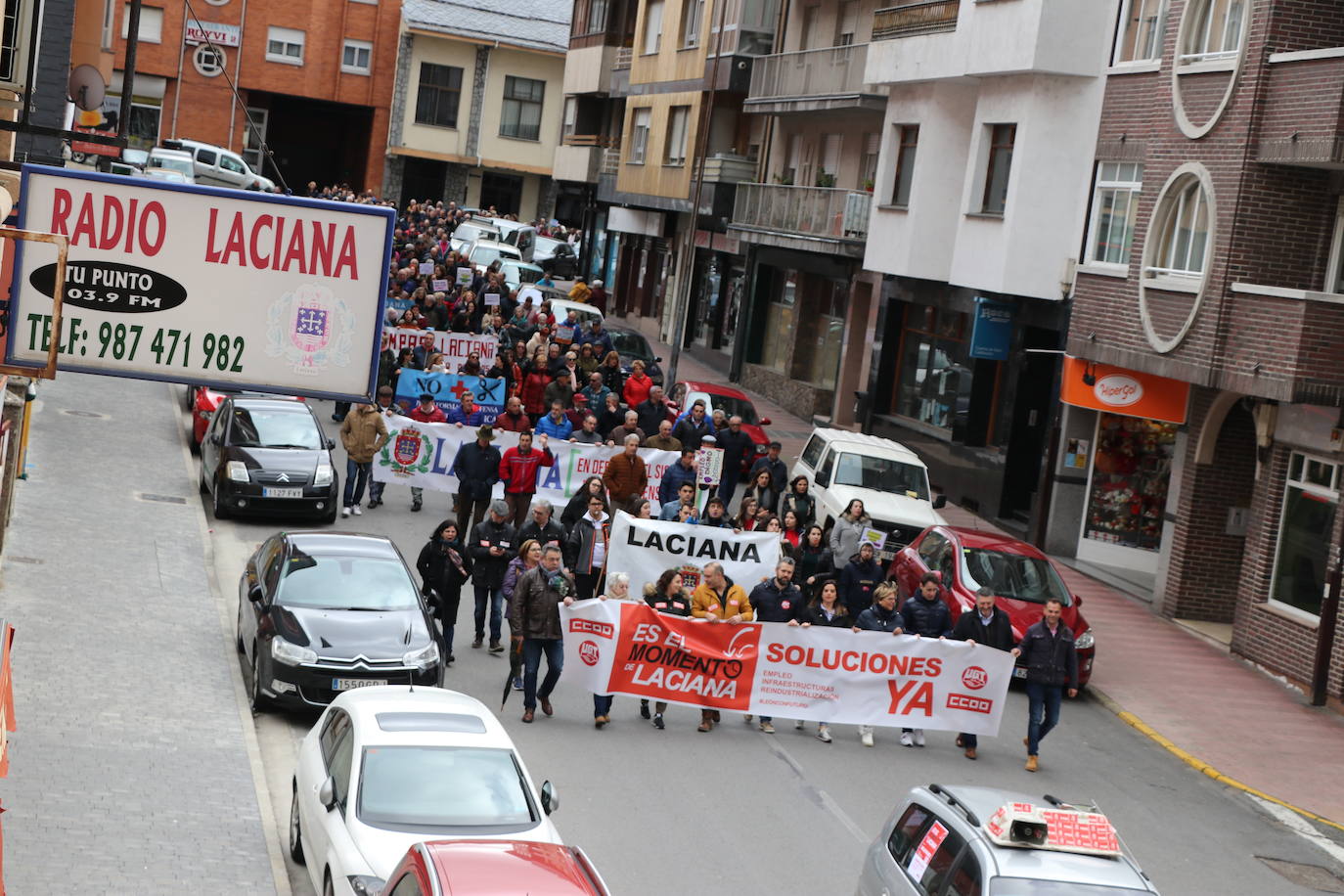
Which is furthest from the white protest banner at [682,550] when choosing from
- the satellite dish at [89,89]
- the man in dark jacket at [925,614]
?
the satellite dish at [89,89]

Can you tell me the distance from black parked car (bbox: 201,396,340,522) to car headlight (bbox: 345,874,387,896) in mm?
12986

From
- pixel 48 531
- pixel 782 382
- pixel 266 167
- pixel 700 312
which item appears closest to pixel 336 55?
pixel 266 167

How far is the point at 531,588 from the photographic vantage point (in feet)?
51.9

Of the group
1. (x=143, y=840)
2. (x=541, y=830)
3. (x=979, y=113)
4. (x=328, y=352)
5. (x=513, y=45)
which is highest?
(x=513, y=45)

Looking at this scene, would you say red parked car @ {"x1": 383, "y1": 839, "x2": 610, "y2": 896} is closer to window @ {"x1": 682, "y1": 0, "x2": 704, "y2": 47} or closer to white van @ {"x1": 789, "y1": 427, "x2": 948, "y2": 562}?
white van @ {"x1": 789, "y1": 427, "x2": 948, "y2": 562}

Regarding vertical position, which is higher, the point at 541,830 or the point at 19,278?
the point at 19,278

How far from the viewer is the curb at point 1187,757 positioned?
16469mm

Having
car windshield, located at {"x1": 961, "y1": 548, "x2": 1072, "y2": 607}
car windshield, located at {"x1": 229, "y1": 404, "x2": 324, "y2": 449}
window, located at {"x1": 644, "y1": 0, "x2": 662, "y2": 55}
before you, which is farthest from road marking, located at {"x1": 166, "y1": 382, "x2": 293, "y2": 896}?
window, located at {"x1": 644, "y1": 0, "x2": 662, "y2": 55}

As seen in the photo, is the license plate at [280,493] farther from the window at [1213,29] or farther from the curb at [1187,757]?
the window at [1213,29]

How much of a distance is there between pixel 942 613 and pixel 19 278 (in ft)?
34.8

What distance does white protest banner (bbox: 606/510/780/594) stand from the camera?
19.5 metres

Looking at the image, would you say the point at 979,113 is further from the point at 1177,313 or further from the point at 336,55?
the point at 336,55

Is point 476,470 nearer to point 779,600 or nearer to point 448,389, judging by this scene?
point 779,600

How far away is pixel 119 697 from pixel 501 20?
6289 cm
